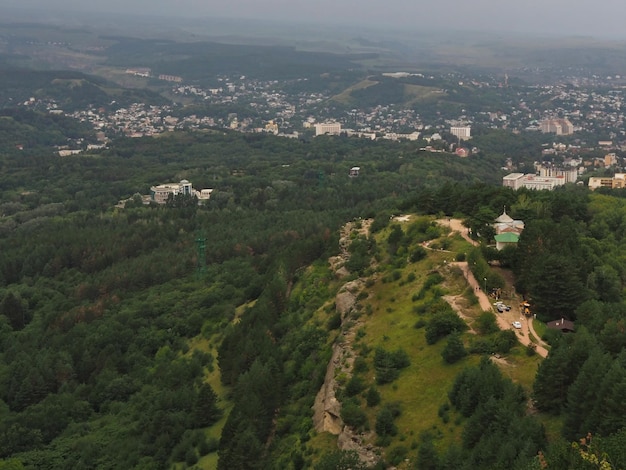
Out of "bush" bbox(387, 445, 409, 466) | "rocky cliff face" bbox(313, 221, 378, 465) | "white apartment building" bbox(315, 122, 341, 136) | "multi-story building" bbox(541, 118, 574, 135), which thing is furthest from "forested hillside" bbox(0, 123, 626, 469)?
"multi-story building" bbox(541, 118, 574, 135)

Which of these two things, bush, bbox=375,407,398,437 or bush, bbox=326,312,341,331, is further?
bush, bbox=326,312,341,331

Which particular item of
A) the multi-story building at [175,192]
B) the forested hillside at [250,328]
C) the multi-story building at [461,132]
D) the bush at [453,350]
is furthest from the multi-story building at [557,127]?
the bush at [453,350]

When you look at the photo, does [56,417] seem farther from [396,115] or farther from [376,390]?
[396,115]

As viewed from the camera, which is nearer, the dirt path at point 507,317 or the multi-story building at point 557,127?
the dirt path at point 507,317

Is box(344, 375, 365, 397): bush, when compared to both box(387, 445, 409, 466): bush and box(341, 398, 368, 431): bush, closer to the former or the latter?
box(341, 398, 368, 431): bush

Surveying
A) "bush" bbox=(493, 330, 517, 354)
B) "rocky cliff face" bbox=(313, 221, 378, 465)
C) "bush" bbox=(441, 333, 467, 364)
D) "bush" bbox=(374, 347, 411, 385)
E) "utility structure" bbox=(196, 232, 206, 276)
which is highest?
"bush" bbox=(493, 330, 517, 354)

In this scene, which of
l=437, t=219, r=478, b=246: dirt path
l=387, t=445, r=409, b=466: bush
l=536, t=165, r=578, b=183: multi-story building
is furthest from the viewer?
l=536, t=165, r=578, b=183: multi-story building

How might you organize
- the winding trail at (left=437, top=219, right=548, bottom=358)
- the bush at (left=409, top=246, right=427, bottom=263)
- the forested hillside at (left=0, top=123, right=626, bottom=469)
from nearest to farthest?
1. the forested hillside at (left=0, top=123, right=626, bottom=469)
2. the winding trail at (left=437, top=219, right=548, bottom=358)
3. the bush at (left=409, top=246, right=427, bottom=263)

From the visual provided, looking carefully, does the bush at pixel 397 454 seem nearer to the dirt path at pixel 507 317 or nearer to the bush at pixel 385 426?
the bush at pixel 385 426
